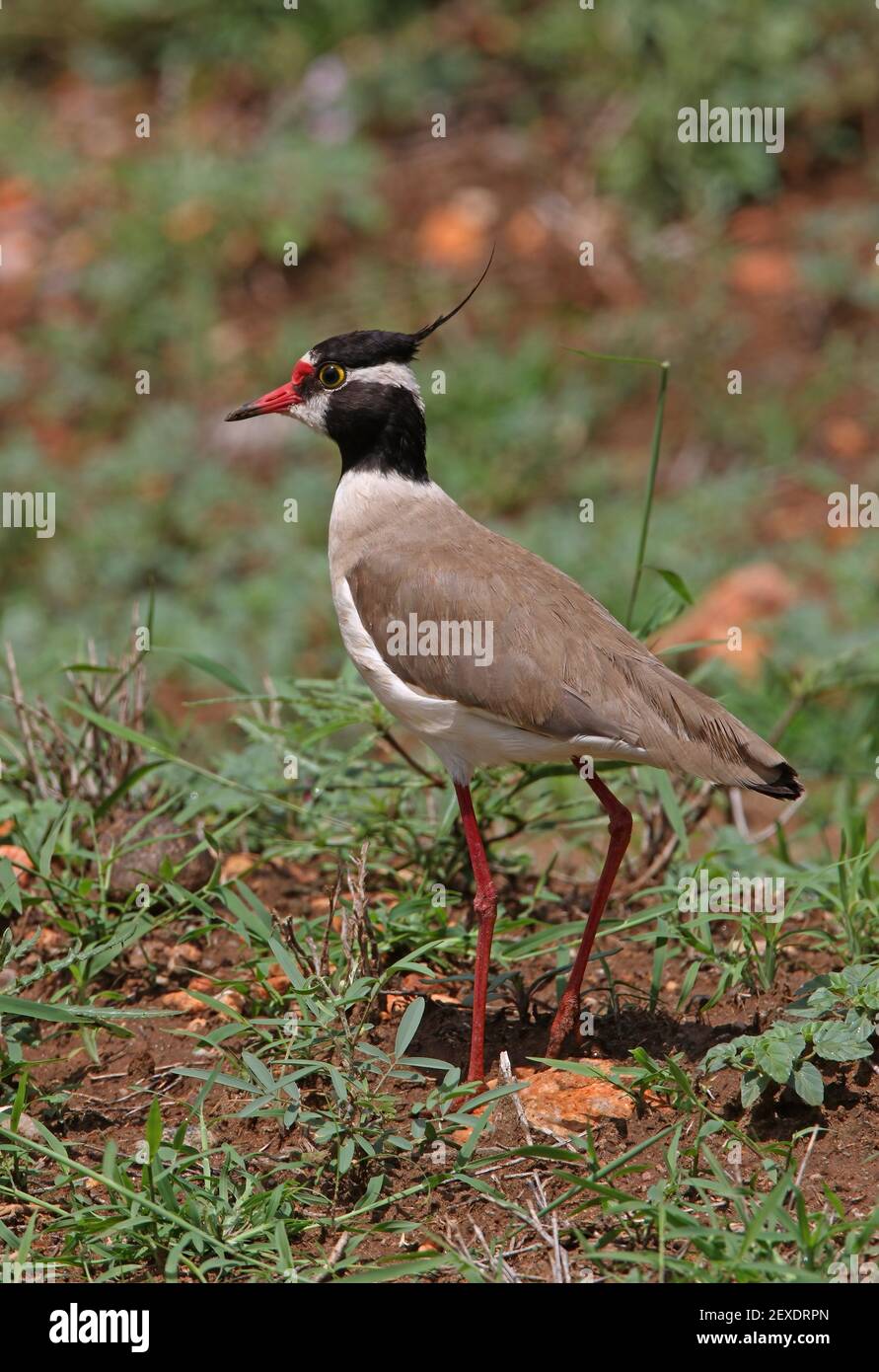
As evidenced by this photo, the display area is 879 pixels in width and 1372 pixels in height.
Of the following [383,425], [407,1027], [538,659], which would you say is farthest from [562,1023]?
[383,425]

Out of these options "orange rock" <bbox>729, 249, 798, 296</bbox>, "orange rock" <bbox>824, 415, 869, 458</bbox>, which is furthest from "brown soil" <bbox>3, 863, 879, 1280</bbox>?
"orange rock" <bbox>729, 249, 798, 296</bbox>

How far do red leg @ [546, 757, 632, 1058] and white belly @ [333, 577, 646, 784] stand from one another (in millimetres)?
213

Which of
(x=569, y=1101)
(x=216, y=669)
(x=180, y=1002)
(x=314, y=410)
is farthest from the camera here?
(x=216, y=669)

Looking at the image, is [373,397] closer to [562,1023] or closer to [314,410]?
[314,410]

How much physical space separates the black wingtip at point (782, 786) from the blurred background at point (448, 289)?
10.4 ft

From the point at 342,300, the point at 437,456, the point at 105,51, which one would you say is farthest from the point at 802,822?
the point at 105,51

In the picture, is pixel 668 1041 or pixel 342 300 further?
pixel 342 300

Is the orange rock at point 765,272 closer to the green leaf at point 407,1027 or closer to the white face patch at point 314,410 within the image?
the white face patch at point 314,410

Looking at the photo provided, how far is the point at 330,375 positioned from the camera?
5.01m

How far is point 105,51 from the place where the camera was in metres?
12.3

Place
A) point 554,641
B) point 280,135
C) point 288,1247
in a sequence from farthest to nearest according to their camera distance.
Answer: point 280,135 → point 554,641 → point 288,1247

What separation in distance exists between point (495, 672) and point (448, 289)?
6.27m

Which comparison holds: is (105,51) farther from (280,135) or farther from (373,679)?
(373,679)

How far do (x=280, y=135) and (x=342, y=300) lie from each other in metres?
1.70
